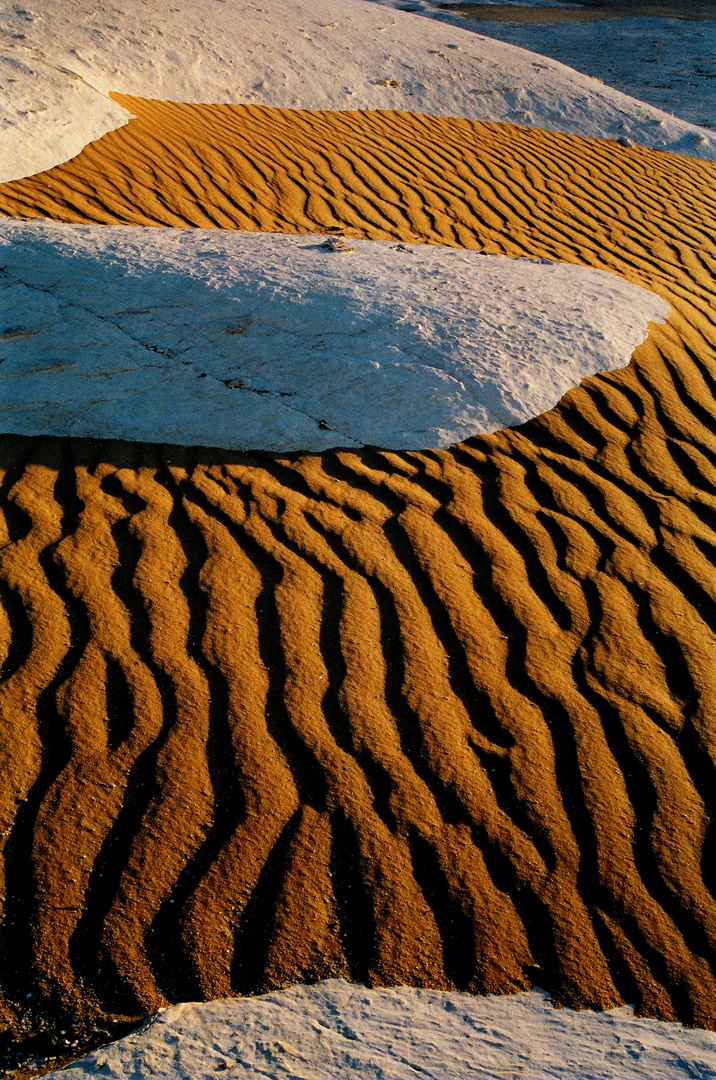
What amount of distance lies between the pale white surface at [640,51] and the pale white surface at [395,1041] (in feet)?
47.2

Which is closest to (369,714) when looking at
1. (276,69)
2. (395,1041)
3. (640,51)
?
(395,1041)

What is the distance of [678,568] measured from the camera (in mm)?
3896

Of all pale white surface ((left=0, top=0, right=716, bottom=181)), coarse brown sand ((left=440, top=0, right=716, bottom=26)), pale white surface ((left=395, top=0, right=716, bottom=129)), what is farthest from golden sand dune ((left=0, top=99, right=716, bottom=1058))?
coarse brown sand ((left=440, top=0, right=716, bottom=26))

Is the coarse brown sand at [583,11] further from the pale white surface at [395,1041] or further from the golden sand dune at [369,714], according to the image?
the pale white surface at [395,1041]

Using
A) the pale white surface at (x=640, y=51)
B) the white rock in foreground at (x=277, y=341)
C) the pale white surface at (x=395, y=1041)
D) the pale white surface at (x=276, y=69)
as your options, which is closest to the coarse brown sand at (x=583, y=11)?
the pale white surface at (x=640, y=51)

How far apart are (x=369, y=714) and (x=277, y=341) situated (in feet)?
8.55

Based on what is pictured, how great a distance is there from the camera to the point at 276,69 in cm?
1068

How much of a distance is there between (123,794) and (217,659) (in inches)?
25.4

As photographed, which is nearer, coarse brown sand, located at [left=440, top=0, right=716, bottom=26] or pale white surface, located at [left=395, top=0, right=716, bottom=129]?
pale white surface, located at [left=395, top=0, right=716, bottom=129]

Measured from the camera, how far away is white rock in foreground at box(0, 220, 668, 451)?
442cm

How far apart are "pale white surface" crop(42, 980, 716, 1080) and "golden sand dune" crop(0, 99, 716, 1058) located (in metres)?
0.07

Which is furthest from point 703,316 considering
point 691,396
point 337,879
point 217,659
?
point 337,879

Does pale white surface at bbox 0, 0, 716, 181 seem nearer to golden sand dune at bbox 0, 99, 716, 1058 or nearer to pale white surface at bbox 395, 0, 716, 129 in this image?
pale white surface at bbox 395, 0, 716, 129

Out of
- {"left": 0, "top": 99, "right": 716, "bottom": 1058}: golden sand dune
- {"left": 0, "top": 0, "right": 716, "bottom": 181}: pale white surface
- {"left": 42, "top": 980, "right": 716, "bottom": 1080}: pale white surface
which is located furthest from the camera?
{"left": 0, "top": 0, "right": 716, "bottom": 181}: pale white surface
